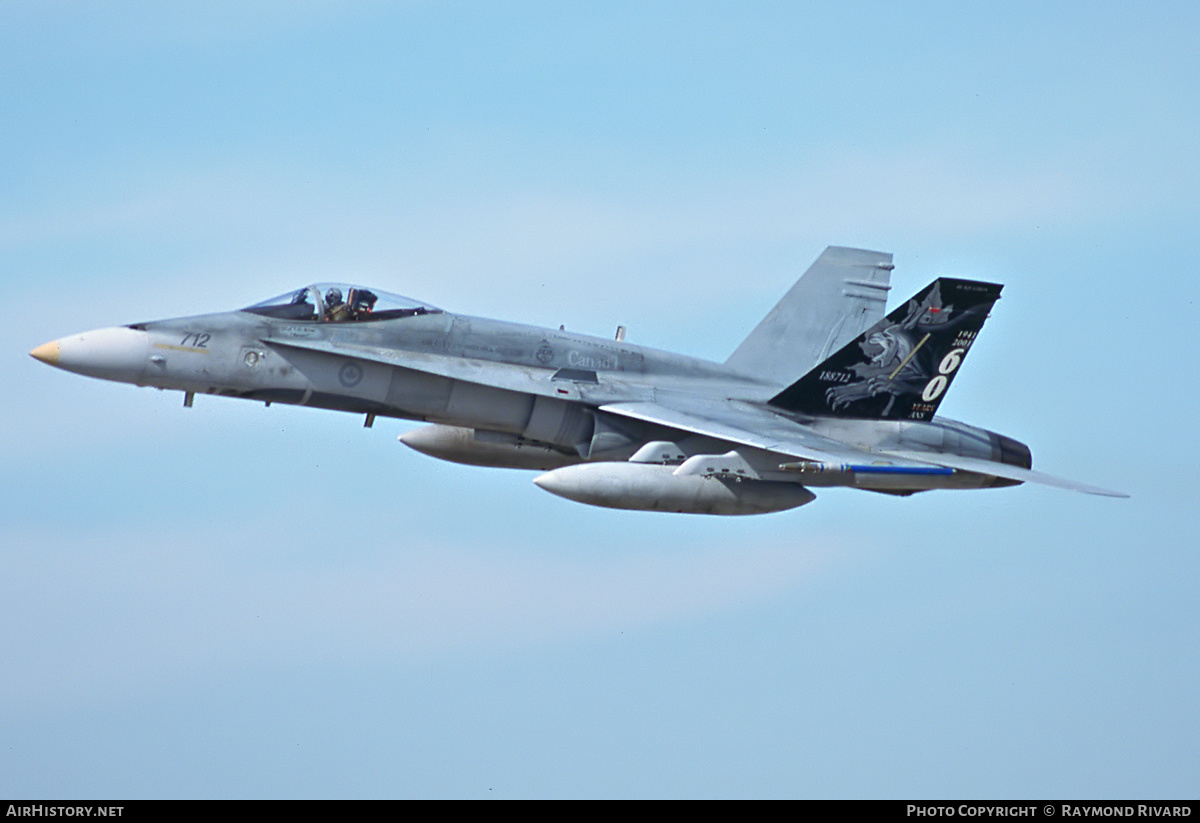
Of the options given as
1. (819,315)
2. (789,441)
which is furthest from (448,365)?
(819,315)

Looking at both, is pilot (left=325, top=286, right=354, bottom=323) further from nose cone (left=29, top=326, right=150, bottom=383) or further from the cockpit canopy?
nose cone (left=29, top=326, right=150, bottom=383)

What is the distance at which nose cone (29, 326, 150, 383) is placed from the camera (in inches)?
868

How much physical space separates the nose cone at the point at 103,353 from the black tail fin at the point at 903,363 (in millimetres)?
8726

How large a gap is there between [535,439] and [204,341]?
4661 millimetres

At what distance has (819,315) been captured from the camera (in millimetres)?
27969

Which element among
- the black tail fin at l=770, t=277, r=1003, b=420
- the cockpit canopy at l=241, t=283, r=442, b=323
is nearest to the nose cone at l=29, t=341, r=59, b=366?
the cockpit canopy at l=241, t=283, r=442, b=323

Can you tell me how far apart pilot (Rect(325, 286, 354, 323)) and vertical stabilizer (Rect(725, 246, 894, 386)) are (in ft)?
21.3

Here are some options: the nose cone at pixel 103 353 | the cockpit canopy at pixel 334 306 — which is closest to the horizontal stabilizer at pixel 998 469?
the cockpit canopy at pixel 334 306

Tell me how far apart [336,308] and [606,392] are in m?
3.78

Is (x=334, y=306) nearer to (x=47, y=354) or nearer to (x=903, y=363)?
(x=47, y=354)

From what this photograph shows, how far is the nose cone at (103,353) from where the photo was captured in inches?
868
